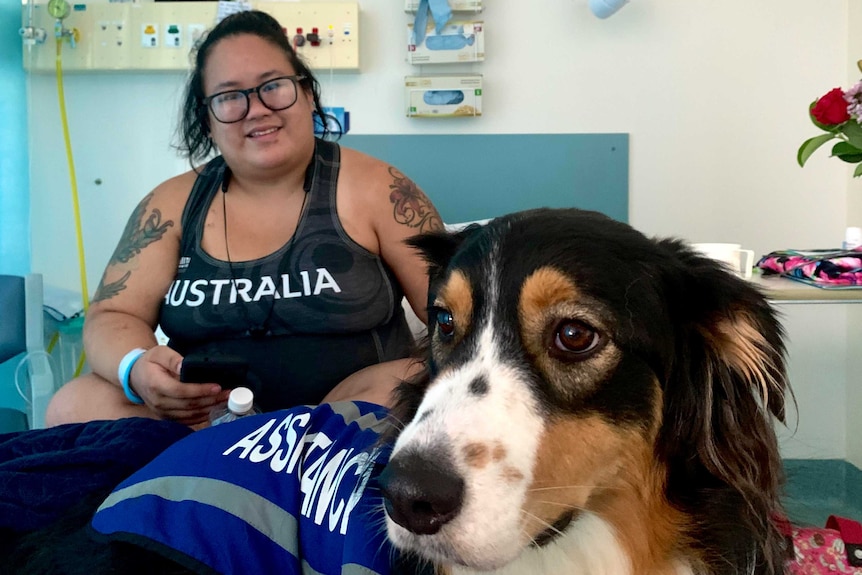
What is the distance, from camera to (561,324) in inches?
36.3

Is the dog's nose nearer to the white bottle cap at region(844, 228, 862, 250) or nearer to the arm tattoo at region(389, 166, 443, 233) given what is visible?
the arm tattoo at region(389, 166, 443, 233)

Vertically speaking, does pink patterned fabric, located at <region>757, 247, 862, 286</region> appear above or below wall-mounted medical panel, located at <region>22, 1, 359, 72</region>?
below

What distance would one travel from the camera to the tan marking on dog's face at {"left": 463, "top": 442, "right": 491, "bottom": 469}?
769 mm

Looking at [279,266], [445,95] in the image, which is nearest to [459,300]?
[279,266]

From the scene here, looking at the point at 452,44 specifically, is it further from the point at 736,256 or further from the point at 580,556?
the point at 580,556

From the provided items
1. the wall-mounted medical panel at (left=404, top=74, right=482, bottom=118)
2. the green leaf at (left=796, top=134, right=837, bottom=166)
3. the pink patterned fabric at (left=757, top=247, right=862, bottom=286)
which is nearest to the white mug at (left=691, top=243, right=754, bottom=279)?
the pink patterned fabric at (left=757, top=247, right=862, bottom=286)

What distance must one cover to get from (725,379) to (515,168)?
2.17m

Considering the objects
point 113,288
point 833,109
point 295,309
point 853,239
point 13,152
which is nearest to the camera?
point 295,309

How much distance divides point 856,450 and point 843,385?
0.94ft

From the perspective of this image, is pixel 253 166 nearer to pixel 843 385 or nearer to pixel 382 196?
pixel 382 196

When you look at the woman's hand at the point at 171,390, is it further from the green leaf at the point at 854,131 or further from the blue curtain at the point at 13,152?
the green leaf at the point at 854,131

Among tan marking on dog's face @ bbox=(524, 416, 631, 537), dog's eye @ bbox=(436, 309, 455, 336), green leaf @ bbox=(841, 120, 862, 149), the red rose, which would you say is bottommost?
tan marking on dog's face @ bbox=(524, 416, 631, 537)

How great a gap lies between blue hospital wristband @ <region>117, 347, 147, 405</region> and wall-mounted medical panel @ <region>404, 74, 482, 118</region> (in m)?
1.74

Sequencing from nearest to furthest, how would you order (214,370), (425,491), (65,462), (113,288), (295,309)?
(425,491), (65,462), (214,370), (295,309), (113,288)
